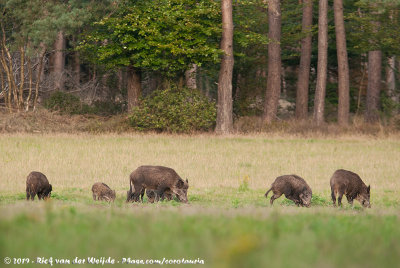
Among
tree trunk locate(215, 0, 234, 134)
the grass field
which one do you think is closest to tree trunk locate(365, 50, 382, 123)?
the grass field

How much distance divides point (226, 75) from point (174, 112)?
3.82m

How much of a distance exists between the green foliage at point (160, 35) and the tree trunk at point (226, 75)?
61 cm

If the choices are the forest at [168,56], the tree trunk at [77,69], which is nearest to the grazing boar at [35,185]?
the forest at [168,56]

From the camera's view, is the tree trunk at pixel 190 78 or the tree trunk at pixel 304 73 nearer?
the tree trunk at pixel 190 78

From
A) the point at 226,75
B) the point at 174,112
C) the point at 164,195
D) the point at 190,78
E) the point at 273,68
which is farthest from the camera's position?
the point at 273,68

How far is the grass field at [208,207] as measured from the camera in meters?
6.18

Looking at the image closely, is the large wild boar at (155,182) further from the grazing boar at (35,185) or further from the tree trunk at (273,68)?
the tree trunk at (273,68)

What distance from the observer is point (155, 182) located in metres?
16.6

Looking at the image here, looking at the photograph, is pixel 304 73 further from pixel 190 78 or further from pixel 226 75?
pixel 226 75

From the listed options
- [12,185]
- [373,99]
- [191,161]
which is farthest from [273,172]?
[373,99]

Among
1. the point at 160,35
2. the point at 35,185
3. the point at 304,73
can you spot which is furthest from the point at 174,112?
the point at 35,185

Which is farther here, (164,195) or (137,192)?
(164,195)

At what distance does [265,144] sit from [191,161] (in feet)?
21.1

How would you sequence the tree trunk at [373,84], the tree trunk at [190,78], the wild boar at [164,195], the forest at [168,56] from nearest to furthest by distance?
the wild boar at [164,195]
the forest at [168,56]
the tree trunk at [190,78]
the tree trunk at [373,84]
